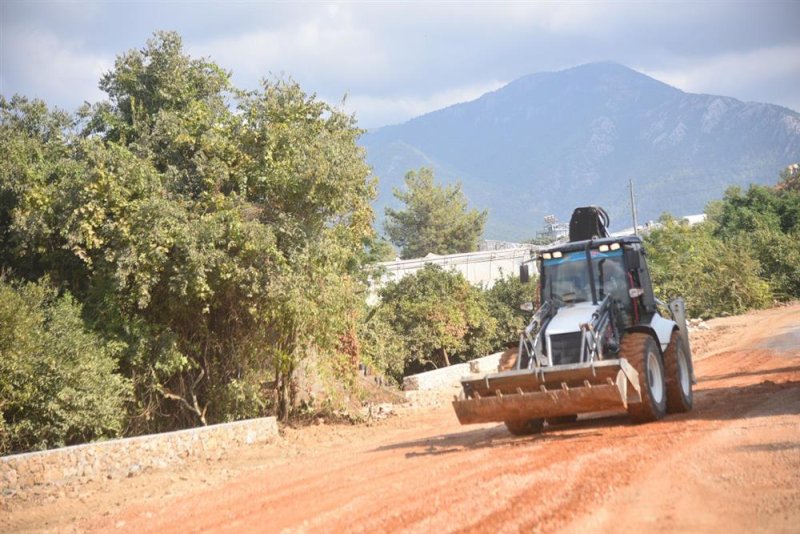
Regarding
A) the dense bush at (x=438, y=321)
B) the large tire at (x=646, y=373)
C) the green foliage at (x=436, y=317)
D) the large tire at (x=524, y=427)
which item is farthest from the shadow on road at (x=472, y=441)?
the green foliage at (x=436, y=317)

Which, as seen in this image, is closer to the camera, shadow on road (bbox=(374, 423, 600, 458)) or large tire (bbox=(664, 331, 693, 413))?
shadow on road (bbox=(374, 423, 600, 458))

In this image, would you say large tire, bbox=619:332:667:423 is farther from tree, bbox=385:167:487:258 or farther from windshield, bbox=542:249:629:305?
tree, bbox=385:167:487:258

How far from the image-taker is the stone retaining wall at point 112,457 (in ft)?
43.9

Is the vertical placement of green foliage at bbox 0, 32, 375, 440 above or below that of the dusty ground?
above

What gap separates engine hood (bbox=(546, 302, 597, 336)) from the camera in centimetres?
1280

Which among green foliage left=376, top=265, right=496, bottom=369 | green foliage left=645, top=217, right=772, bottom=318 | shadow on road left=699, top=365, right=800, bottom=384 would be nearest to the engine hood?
shadow on road left=699, top=365, right=800, bottom=384

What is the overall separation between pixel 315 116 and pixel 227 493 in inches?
412

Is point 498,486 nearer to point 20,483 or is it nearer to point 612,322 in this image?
point 612,322

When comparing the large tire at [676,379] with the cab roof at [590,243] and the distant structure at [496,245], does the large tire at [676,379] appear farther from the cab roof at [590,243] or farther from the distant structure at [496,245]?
the distant structure at [496,245]

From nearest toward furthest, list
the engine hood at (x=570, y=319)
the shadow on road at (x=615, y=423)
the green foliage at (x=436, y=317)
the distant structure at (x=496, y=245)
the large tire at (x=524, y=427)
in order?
the shadow on road at (x=615, y=423) → the engine hood at (x=570, y=319) → the large tire at (x=524, y=427) → the green foliage at (x=436, y=317) → the distant structure at (x=496, y=245)

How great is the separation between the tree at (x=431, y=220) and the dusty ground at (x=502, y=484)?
246 feet

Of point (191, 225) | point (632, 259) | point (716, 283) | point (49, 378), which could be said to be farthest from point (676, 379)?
point (716, 283)

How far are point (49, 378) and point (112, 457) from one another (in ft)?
6.04

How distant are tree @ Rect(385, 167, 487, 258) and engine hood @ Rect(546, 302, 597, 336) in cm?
7665
